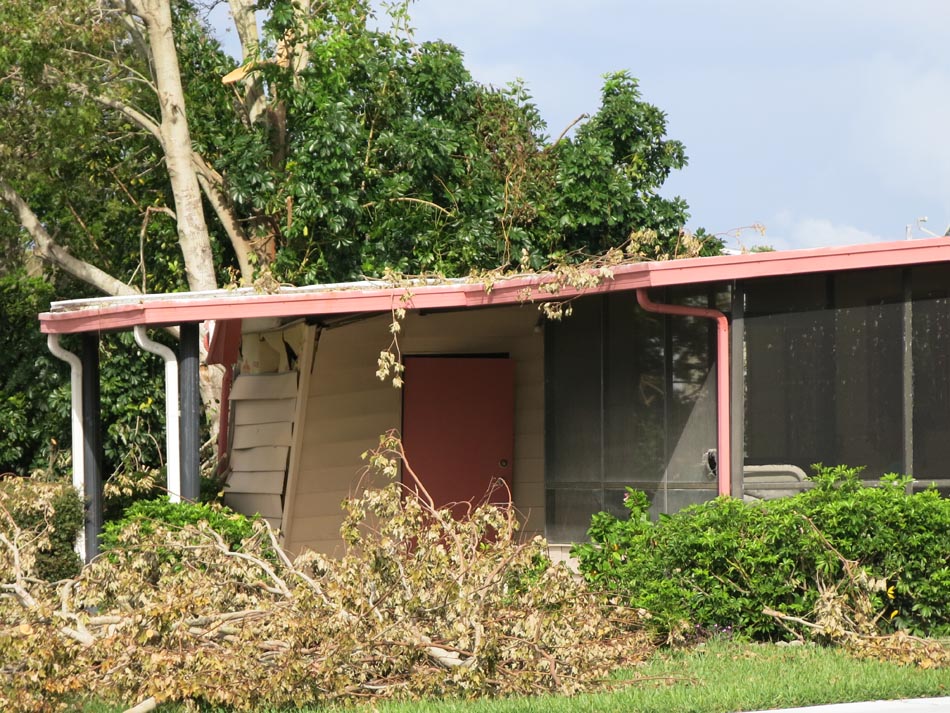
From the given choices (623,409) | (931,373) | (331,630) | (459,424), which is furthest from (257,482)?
(931,373)

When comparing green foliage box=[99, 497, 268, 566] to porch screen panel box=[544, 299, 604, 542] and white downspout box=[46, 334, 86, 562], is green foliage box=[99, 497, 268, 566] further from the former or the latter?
porch screen panel box=[544, 299, 604, 542]

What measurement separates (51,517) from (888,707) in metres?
7.45

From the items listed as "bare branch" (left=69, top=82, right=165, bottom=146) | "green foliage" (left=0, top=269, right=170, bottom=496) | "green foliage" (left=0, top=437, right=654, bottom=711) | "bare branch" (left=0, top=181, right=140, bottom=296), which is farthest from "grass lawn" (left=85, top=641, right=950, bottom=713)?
"bare branch" (left=69, top=82, right=165, bottom=146)

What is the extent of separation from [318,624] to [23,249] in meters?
21.0

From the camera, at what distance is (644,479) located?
1050 centimetres

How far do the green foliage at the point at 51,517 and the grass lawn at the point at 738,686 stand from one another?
14.0 feet

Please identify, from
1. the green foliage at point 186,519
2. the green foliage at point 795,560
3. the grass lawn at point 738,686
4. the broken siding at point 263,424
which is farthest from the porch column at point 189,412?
the green foliage at point 795,560

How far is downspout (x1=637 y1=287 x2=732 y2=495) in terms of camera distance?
32.1 ft

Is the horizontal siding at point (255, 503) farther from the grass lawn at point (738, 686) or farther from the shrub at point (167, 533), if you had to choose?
the grass lawn at point (738, 686)

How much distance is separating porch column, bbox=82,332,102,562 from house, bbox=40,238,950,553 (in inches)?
0.8

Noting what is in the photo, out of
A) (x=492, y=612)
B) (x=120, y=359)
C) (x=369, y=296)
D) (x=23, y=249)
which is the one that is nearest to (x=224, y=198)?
(x=120, y=359)

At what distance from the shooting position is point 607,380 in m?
11.0

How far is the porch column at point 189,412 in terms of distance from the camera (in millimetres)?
10445

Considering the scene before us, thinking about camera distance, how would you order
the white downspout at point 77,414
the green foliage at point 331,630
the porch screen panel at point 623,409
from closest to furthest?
the green foliage at point 331,630
the porch screen panel at point 623,409
the white downspout at point 77,414
